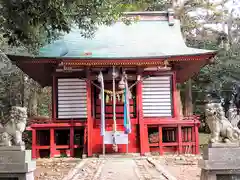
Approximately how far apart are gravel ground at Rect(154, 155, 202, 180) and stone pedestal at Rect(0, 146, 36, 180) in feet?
12.6

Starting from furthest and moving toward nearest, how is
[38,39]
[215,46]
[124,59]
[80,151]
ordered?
1. [215,46]
2. [80,151]
3. [124,59]
4. [38,39]

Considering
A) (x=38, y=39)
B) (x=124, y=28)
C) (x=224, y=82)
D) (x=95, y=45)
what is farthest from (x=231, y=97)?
(x=38, y=39)

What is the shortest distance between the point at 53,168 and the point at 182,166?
3.78 metres

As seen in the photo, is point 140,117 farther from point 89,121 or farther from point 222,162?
point 222,162

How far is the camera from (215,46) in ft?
92.6

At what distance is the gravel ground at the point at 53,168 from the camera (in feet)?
36.2

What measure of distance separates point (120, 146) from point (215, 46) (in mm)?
14980

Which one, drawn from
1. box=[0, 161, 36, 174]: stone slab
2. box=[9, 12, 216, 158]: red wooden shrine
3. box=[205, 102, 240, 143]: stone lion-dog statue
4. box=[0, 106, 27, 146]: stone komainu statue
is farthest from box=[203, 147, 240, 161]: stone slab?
box=[9, 12, 216, 158]: red wooden shrine

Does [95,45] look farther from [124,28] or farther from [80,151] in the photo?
[80,151]

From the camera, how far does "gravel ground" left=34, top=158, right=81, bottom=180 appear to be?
Result: 11.0 metres

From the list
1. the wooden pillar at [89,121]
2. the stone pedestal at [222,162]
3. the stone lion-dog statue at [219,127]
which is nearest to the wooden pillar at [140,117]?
the wooden pillar at [89,121]

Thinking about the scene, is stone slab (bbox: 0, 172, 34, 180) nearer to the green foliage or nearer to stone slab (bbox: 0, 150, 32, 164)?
stone slab (bbox: 0, 150, 32, 164)

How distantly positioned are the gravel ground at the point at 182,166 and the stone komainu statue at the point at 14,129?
395 cm

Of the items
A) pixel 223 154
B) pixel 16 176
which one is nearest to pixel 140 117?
pixel 223 154
